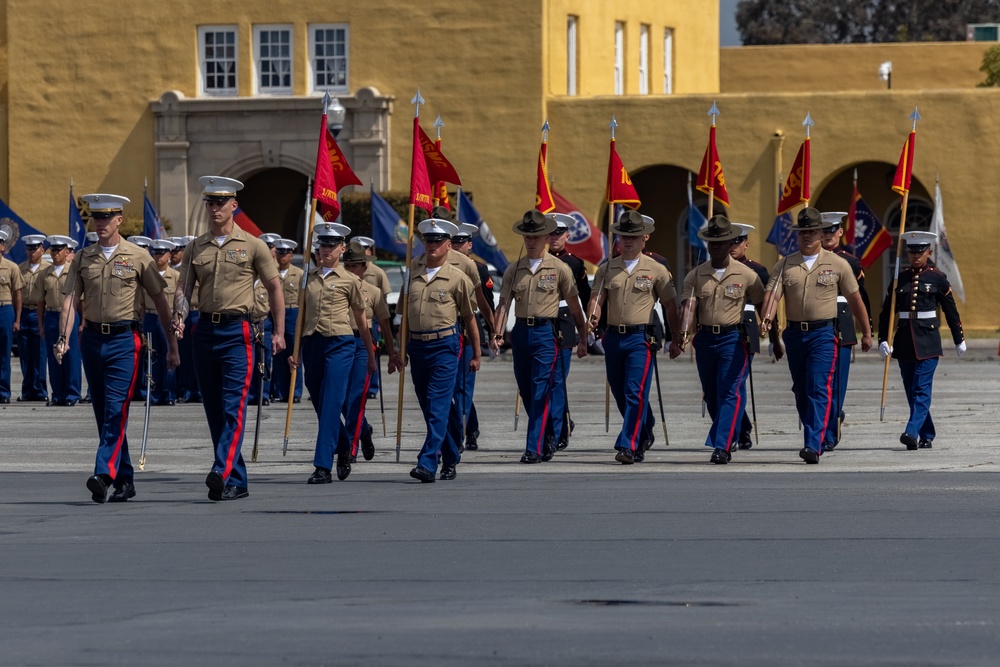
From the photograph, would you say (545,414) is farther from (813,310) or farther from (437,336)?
(813,310)

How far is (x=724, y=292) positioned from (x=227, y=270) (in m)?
4.34

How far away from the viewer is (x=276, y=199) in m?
41.8

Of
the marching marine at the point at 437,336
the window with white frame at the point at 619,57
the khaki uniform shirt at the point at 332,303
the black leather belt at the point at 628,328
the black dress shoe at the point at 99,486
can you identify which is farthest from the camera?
the window with white frame at the point at 619,57

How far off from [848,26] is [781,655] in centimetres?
6539

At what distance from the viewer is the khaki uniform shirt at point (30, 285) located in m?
22.3

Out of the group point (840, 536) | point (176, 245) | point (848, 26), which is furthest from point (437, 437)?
point (848, 26)

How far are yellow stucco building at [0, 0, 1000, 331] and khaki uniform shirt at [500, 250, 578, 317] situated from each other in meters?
22.5

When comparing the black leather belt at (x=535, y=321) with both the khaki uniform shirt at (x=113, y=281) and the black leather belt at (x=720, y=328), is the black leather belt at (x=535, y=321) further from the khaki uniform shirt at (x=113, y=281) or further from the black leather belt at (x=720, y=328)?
the khaki uniform shirt at (x=113, y=281)

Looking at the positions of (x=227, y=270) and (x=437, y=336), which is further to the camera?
(x=437, y=336)

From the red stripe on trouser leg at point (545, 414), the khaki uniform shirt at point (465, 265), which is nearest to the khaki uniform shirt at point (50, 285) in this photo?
the khaki uniform shirt at point (465, 265)

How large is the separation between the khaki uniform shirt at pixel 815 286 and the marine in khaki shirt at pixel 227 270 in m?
4.34

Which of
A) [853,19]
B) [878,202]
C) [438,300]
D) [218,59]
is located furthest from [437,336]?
[853,19]

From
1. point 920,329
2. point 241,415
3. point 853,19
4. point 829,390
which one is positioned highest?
point 853,19

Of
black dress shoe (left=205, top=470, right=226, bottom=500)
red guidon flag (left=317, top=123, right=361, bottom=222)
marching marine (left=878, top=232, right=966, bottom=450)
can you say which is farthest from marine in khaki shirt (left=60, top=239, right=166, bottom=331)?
marching marine (left=878, top=232, right=966, bottom=450)
